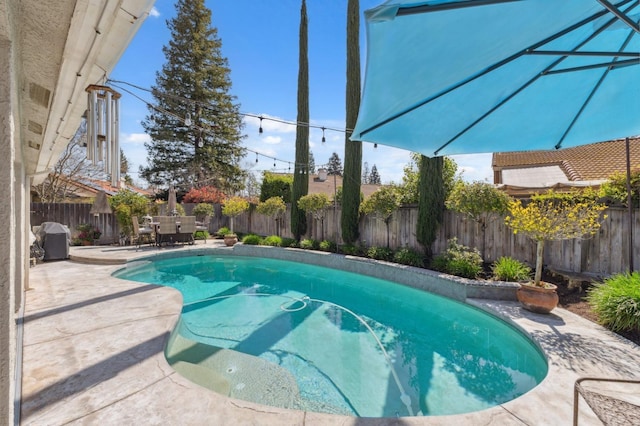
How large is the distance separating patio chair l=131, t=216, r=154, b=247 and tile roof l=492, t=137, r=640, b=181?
13108mm

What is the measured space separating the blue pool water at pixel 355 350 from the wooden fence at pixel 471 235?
7.05ft

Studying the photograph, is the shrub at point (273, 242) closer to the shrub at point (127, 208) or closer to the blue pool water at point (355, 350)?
the blue pool water at point (355, 350)

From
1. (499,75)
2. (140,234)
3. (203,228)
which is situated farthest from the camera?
(203,228)

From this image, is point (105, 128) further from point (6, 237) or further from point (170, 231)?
point (170, 231)

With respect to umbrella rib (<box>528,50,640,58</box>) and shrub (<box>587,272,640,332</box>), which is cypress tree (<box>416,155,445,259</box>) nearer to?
shrub (<box>587,272,640,332</box>)

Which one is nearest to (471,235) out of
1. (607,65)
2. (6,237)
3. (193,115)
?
(607,65)

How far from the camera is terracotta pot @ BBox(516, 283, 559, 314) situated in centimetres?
430

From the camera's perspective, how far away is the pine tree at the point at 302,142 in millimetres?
11727

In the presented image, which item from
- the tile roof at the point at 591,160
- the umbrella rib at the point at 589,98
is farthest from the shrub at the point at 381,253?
the umbrella rib at the point at 589,98

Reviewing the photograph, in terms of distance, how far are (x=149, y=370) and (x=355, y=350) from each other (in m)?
2.51

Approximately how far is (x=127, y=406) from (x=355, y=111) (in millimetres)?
9467

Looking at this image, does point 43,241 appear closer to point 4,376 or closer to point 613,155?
point 4,376

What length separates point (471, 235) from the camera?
7422 millimetres

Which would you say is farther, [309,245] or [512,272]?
[309,245]
